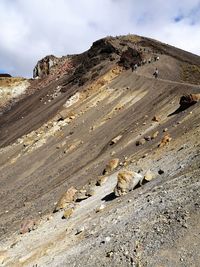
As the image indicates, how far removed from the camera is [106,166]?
2600 centimetres

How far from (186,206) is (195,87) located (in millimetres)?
19629

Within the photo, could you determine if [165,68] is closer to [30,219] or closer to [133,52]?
[133,52]

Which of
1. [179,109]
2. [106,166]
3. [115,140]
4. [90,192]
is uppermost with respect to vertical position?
[115,140]

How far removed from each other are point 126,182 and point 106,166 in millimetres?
6567

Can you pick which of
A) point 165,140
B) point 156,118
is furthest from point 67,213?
point 156,118

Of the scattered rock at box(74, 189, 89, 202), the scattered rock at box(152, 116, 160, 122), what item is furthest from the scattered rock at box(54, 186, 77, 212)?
the scattered rock at box(152, 116, 160, 122)

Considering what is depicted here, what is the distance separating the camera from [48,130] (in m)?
43.0

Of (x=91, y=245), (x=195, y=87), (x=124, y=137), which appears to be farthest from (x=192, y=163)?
(x=195, y=87)

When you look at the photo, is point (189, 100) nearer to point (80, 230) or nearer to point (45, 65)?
point (80, 230)

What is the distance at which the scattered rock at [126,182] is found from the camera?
1938 cm

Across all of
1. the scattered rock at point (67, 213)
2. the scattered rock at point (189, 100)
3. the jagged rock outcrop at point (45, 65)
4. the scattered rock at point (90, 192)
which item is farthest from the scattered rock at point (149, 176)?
the jagged rock outcrop at point (45, 65)

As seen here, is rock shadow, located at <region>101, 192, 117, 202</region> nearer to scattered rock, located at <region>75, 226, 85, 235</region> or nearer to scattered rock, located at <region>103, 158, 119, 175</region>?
scattered rock, located at <region>75, 226, 85, 235</region>

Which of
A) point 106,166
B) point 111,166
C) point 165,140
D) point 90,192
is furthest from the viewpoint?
point 106,166

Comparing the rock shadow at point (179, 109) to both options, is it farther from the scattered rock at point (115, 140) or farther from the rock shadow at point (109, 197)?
the rock shadow at point (109, 197)
